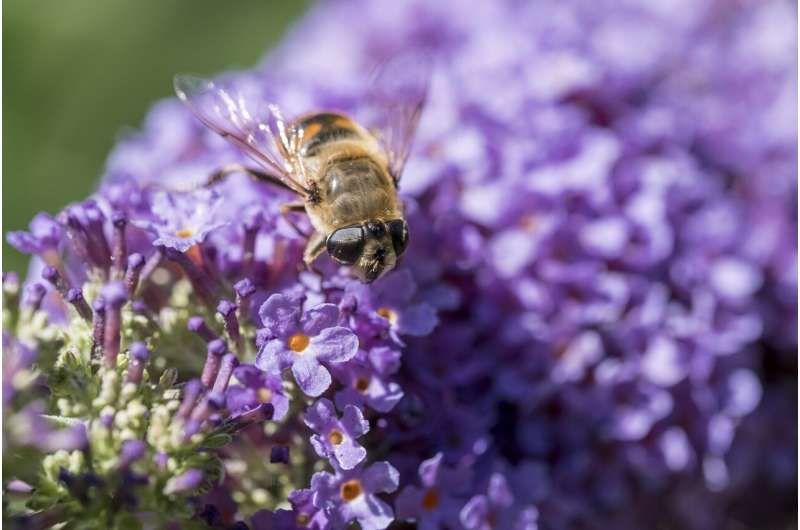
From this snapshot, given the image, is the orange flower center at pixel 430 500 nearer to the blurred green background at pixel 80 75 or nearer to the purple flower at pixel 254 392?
the purple flower at pixel 254 392

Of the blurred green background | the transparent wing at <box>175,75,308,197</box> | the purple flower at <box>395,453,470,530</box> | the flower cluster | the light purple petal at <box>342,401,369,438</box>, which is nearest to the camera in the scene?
the flower cluster

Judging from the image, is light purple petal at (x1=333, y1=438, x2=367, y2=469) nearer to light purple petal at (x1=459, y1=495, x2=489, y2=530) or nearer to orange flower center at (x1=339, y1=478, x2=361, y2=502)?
orange flower center at (x1=339, y1=478, x2=361, y2=502)

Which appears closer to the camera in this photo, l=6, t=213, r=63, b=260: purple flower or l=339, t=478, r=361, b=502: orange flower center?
l=339, t=478, r=361, b=502: orange flower center

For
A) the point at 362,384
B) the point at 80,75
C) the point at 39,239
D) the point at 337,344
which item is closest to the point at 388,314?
the point at 362,384

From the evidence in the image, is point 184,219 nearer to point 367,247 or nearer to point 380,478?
point 367,247

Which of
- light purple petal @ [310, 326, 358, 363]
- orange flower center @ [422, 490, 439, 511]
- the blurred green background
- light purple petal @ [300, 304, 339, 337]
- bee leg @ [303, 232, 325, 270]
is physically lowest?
orange flower center @ [422, 490, 439, 511]

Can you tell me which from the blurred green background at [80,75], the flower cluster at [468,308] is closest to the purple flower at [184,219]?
the flower cluster at [468,308]

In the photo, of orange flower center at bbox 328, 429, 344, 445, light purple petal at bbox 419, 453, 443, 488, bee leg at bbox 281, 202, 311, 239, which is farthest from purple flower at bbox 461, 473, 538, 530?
bee leg at bbox 281, 202, 311, 239
